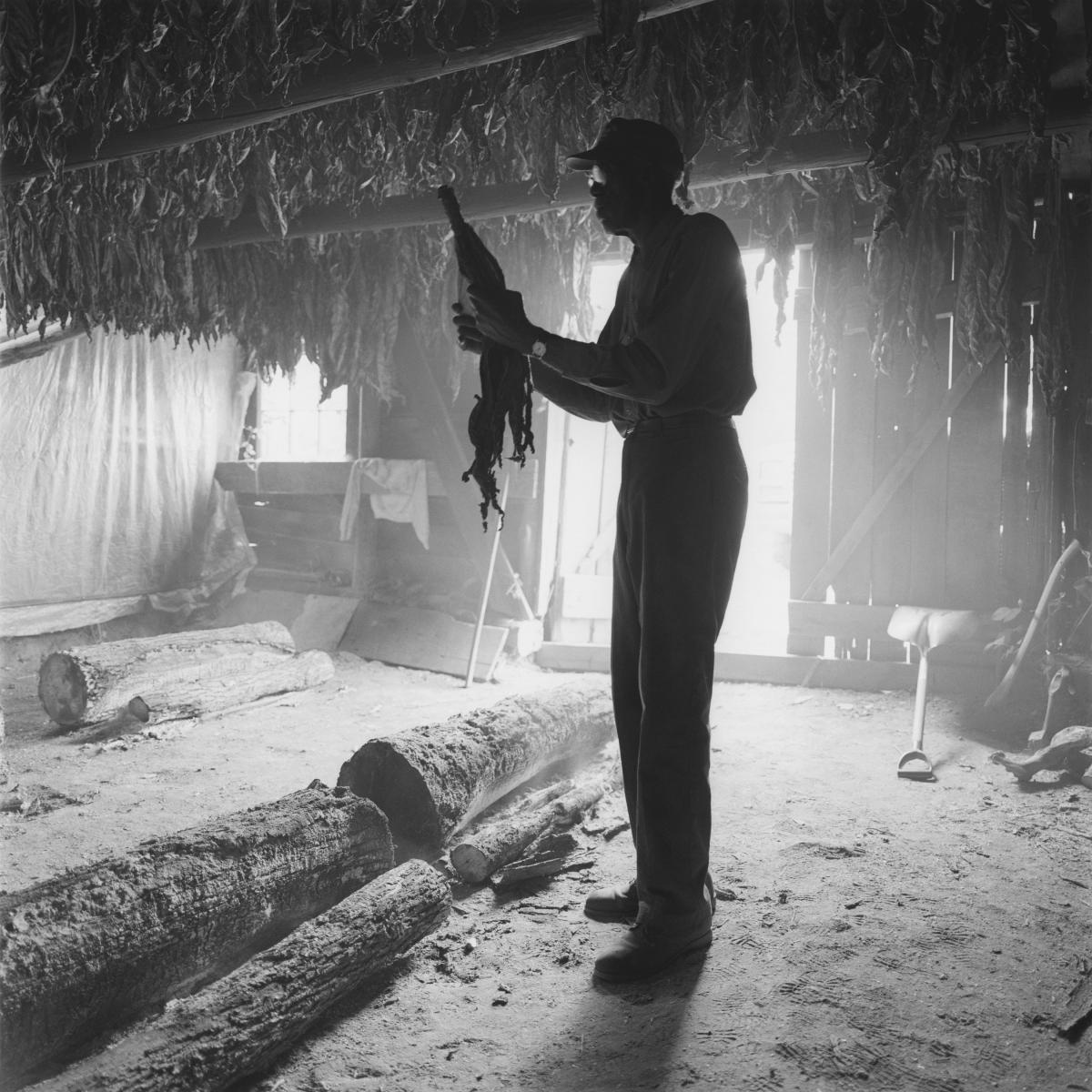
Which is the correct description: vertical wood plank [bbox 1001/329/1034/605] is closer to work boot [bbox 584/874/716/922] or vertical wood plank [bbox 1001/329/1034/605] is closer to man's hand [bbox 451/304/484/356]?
work boot [bbox 584/874/716/922]

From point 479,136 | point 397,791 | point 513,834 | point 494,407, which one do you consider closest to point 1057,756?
point 513,834

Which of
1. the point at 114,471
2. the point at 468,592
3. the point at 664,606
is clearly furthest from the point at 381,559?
the point at 664,606

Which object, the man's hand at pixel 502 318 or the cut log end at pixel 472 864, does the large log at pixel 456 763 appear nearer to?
the cut log end at pixel 472 864

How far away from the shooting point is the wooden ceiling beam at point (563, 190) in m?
3.50

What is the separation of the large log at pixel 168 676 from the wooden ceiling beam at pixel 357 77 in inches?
124

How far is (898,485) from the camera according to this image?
685 cm

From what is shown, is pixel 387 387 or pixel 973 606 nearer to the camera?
pixel 973 606

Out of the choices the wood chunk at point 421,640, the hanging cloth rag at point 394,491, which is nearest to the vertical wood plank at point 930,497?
the wood chunk at point 421,640

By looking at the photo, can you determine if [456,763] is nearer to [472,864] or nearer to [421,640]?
[472,864]

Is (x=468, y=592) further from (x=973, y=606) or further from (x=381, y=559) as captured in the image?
(x=973, y=606)

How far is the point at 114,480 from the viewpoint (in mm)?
8547

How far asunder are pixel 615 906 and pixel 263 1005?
1.20 m

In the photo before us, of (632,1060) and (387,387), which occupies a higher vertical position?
(387,387)

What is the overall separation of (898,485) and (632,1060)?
19.2 ft
